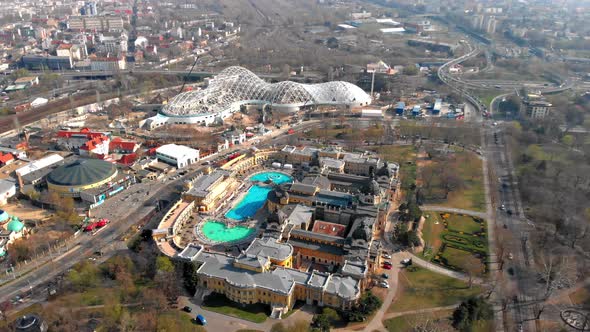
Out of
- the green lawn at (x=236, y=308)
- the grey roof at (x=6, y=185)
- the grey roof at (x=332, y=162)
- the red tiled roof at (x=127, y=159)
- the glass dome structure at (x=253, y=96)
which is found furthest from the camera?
the glass dome structure at (x=253, y=96)

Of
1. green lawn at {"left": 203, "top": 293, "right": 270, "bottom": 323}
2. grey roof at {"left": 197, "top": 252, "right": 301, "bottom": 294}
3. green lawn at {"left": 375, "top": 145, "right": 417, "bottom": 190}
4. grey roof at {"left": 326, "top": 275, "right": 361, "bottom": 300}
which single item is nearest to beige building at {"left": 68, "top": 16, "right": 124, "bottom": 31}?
green lawn at {"left": 375, "top": 145, "right": 417, "bottom": 190}

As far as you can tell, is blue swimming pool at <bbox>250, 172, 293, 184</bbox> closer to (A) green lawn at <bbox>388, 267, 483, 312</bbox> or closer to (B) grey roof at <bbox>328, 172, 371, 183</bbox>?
(B) grey roof at <bbox>328, 172, 371, 183</bbox>

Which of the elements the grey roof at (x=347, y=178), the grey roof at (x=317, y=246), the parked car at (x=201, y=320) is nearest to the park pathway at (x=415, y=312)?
the grey roof at (x=317, y=246)

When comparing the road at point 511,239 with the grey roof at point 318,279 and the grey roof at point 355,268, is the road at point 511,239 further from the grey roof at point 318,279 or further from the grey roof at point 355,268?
the grey roof at point 318,279

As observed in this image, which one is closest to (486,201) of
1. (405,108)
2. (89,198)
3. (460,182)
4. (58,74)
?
(460,182)

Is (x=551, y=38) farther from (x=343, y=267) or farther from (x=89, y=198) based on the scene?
(x=89, y=198)

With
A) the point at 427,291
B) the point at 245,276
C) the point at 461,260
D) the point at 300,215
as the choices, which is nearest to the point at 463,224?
the point at 461,260

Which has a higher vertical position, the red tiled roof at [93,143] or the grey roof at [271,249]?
the red tiled roof at [93,143]

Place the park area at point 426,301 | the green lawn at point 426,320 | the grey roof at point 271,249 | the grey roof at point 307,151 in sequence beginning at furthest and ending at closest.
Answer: the grey roof at point 307,151, the grey roof at point 271,249, the park area at point 426,301, the green lawn at point 426,320

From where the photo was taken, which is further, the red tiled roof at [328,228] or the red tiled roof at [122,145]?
the red tiled roof at [122,145]
